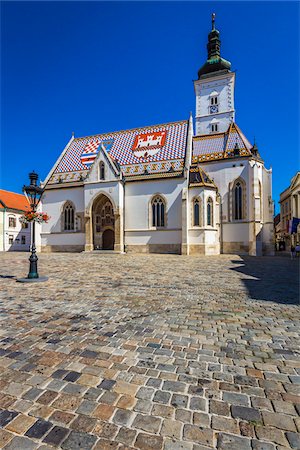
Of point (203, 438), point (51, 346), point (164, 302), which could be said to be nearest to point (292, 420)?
point (203, 438)

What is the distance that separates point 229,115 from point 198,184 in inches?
828

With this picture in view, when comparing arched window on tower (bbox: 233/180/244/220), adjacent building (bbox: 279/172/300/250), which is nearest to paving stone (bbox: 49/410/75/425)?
adjacent building (bbox: 279/172/300/250)

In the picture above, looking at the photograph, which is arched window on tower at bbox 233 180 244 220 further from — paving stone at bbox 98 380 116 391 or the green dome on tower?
paving stone at bbox 98 380 116 391

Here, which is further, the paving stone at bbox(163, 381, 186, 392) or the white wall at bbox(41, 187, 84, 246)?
the white wall at bbox(41, 187, 84, 246)

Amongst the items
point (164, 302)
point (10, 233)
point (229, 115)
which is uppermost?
point (229, 115)

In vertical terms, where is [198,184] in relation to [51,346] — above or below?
above

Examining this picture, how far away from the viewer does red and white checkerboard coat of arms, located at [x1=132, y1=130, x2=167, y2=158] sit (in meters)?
28.4

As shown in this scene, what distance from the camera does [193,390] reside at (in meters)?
2.52

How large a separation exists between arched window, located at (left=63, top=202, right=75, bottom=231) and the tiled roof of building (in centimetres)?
1062

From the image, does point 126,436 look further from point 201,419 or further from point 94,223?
point 94,223

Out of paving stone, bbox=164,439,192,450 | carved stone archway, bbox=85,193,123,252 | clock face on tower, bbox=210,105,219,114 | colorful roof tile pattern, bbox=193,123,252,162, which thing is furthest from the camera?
clock face on tower, bbox=210,105,219,114

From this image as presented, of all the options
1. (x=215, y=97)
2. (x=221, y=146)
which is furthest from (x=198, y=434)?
(x=215, y=97)

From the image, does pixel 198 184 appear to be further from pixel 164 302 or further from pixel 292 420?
pixel 292 420

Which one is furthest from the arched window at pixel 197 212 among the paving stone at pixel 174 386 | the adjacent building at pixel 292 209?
the paving stone at pixel 174 386
